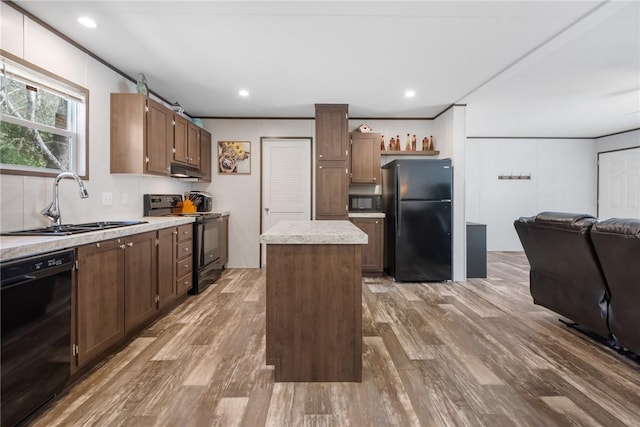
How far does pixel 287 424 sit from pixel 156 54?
126 inches

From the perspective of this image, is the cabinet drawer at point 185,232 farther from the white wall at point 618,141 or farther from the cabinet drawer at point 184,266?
the white wall at point 618,141

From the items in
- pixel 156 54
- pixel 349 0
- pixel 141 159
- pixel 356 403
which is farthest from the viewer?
pixel 141 159

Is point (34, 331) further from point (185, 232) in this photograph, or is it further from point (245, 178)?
point (245, 178)

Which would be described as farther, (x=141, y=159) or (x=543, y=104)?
(x=543, y=104)

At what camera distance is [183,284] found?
3334 millimetres

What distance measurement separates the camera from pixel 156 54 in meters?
2.82

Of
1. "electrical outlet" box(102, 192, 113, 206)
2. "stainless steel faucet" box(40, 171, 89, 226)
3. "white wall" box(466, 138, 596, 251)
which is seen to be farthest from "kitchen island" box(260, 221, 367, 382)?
"white wall" box(466, 138, 596, 251)

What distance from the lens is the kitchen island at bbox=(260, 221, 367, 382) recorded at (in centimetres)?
189

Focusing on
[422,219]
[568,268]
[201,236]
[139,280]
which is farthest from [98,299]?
[422,219]

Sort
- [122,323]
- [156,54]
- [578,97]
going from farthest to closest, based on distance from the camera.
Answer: [578,97]
[156,54]
[122,323]

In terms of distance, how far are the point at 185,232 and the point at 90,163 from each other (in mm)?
1094

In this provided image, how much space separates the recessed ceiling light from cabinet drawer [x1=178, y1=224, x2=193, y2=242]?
1864 millimetres

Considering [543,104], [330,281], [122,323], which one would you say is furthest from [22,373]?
[543,104]

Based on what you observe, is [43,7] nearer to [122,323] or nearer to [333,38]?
[333,38]
